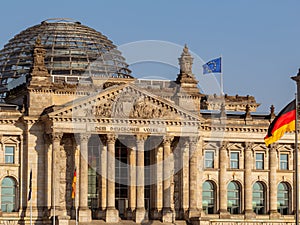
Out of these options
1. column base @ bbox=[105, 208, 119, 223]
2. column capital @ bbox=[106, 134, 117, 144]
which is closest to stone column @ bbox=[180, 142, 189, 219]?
column base @ bbox=[105, 208, 119, 223]

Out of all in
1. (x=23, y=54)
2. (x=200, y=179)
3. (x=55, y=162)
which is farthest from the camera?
(x=23, y=54)

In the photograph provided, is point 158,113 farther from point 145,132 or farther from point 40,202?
point 40,202

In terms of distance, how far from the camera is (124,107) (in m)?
117

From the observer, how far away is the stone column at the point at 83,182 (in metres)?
115

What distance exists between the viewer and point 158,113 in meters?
119

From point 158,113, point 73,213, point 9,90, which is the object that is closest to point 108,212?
point 73,213

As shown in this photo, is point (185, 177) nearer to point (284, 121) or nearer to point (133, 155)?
point (133, 155)

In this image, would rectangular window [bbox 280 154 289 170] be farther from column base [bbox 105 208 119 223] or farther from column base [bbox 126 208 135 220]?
column base [bbox 105 208 119 223]

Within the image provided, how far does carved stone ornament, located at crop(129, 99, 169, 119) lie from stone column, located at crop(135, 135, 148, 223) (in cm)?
220

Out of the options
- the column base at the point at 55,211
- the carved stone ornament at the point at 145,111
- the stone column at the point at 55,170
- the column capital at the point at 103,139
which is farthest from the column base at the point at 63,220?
the carved stone ornament at the point at 145,111

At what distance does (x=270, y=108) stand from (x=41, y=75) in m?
26.6

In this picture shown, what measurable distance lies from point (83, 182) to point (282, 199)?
25.5 m

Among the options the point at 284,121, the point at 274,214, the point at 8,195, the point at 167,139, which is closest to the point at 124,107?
the point at 167,139

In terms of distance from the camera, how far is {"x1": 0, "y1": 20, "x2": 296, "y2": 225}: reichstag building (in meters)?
116
